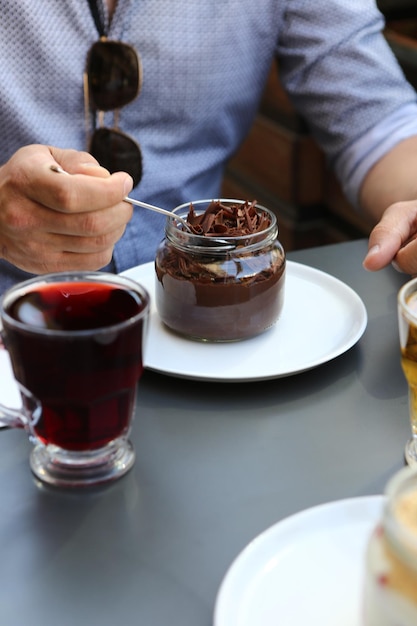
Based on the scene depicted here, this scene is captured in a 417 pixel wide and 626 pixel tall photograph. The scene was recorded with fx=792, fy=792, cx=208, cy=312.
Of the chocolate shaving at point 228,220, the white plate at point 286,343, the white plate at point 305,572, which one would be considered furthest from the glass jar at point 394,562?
the chocolate shaving at point 228,220

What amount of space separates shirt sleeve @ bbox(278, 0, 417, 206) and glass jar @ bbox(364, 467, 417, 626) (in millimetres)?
967

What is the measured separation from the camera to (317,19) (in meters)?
1.36

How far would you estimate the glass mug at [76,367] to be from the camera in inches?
24.2

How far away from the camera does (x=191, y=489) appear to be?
25.6 inches

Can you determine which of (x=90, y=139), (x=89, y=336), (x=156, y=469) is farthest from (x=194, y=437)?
(x=90, y=139)

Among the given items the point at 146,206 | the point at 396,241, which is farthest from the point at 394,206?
the point at 146,206

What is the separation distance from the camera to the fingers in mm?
904

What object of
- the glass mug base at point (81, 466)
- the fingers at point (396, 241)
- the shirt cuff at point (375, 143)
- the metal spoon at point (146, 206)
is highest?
the metal spoon at point (146, 206)

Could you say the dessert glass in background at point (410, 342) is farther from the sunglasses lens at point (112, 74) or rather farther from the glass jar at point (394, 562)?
the sunglasses lens at point (112, 74)

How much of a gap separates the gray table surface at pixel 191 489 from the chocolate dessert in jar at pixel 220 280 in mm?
82

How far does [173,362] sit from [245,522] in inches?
9.3

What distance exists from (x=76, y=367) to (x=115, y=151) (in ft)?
2.35

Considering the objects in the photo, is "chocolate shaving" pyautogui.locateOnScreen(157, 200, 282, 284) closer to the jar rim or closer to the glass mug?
the jar rim

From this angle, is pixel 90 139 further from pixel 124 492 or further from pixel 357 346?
pixel 124 492
